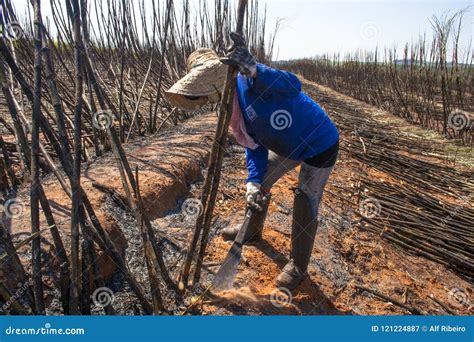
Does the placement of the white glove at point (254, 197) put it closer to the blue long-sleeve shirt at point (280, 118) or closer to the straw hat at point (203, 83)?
the blue long-sleeve shirt at point (280, 118)

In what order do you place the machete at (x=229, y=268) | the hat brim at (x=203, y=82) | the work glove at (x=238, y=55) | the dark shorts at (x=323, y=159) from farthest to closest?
the dark shorts at (x=323, y=159) < the machete at (x=229, y=268) < the hat brim at (x=203, y=82) < the work glove at (x=238, y=55)

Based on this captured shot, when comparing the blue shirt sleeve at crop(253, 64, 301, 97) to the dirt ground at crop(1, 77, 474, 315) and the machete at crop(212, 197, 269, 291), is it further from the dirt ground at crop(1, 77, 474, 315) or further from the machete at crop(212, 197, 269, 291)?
the dirt ground at crop(1, 77, 474, 315)

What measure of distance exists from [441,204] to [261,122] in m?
2.13

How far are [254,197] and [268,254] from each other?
1.88 feet

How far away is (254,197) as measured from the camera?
73.2 inches

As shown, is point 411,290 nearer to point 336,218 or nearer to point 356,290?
point 356,290

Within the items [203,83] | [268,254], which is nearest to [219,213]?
[268,254]

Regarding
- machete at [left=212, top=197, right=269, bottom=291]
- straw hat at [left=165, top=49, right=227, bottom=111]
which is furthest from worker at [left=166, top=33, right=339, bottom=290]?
machete at [left=212, top=197, right=269, bottom=291]

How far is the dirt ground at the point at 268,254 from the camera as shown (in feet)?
6.06

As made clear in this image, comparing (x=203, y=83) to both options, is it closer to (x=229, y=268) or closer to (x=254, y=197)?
(x=254, y=197)

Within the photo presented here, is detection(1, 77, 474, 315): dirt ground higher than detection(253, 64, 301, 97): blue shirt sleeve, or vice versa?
detection(253, 64, 301, 97): blue shirt sleeve

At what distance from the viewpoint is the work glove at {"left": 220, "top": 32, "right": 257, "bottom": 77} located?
1.34 metres

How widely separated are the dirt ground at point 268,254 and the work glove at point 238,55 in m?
0.98

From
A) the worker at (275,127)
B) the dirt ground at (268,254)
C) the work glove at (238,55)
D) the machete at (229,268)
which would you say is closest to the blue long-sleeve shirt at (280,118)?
the worker at (275,127)
